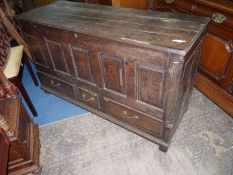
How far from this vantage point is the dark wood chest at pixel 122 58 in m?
1.35

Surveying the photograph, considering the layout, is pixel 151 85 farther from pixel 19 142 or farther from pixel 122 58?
pixel 19 142

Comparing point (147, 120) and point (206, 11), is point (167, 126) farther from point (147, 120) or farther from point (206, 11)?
point (206, 11)

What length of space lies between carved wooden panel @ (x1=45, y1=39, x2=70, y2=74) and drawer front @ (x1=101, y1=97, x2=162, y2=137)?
530 mm

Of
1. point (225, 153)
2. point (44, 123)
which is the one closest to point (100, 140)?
point (44, 123)

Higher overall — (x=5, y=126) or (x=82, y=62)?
(x=82, y=62)

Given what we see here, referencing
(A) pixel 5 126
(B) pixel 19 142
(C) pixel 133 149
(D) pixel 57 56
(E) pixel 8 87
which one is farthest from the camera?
(D) pixel 57 56

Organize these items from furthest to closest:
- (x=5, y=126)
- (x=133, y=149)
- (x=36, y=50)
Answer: (x=36, y=50) < (x=133, y=149) < (x=5, y=126)

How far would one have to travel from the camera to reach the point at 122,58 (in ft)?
4.91

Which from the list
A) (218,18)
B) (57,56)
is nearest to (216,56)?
(218,18)

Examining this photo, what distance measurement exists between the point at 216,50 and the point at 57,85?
67.5 inches

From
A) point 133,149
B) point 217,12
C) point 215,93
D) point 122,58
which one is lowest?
point 133,149

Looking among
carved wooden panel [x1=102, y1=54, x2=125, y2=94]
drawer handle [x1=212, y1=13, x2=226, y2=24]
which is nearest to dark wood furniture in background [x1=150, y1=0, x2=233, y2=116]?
drawer handle [x1=212, y1=13, x2=226, y2=24]

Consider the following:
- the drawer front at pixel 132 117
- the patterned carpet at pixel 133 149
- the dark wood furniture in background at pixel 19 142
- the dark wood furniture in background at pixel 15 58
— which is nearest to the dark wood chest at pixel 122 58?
the drawer front at pixel 132 117

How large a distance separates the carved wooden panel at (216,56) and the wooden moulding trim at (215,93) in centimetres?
12
